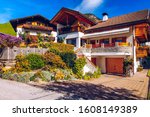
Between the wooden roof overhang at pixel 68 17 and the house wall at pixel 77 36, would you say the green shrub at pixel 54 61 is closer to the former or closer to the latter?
the house wall at pixel 77 36

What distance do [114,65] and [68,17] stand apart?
1422cm

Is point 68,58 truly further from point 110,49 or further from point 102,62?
point 102,62

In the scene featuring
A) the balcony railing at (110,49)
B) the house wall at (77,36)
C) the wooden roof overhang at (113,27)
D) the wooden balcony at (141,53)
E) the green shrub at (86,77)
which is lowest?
the green shrub at (86,77)

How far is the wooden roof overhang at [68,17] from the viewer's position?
31.2 meters

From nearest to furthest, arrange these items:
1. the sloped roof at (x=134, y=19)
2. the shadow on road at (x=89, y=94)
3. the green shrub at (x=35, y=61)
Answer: the shadow on road at (x=89, y=94) < the green shrub at (x=35, y=61) < the sloped roof at (x=134, y=19)

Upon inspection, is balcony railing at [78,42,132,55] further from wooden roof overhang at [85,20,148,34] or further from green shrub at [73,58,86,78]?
green shrub at [73,58,86,78]

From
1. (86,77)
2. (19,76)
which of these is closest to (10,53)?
(19,76)

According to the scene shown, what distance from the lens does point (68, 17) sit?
1319 inches

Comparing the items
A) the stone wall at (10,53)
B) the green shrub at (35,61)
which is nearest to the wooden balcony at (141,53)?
the green shrub at (35,61)

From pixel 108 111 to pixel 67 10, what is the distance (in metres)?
27.0

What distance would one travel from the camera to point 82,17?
31578 mm

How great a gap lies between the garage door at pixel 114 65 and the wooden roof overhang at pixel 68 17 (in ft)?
32.6

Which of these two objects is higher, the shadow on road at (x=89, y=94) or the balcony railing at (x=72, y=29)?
the balcony railing at (x=72, y=29)

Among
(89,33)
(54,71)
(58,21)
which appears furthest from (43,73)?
(58,21)
